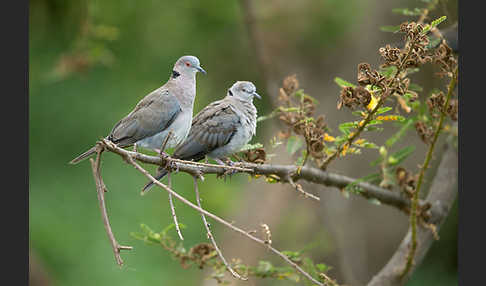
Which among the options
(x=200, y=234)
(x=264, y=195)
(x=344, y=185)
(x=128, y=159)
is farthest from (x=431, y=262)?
(x=128, y=159)

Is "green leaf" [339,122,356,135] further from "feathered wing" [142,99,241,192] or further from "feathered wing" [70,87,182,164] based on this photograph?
"feathered wing" [142,99,241,192]

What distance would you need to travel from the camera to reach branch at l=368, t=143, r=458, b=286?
2.96 metres

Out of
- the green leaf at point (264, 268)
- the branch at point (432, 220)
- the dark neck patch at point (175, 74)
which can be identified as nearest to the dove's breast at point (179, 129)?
the dark neck patch at point (175, 74)

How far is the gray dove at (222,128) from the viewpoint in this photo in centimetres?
296

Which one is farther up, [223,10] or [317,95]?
[223,10]

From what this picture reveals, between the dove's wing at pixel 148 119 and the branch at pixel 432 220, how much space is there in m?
1.29

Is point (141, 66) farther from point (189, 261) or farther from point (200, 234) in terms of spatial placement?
point (189, 261)

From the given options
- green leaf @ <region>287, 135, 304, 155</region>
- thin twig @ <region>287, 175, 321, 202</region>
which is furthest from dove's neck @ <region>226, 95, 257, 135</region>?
thin twig @ <region>287, 175, 321, 202</region>

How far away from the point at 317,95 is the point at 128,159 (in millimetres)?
4695

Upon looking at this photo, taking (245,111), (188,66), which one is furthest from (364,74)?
(245,111)

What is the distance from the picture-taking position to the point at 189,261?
2.81 meters

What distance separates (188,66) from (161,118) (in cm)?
31

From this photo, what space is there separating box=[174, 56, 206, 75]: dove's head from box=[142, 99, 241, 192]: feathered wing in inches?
29.3

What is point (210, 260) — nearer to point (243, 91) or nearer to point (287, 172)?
point (287, 172)
